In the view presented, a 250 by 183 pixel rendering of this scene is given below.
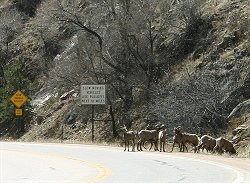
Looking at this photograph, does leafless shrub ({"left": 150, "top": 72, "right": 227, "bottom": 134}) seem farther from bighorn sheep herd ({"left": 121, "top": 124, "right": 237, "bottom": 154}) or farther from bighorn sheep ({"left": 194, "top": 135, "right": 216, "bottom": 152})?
bighorn sheep ({"left": 194, "top": 135, "right": 216, "bottom": 152})

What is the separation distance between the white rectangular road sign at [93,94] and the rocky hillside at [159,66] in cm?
151

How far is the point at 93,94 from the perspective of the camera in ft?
139

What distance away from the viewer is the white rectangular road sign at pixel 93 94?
42.3 metres

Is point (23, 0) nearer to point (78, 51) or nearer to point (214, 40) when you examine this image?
point (78, 51)

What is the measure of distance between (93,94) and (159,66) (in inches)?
246

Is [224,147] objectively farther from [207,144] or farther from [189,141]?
[189,141]

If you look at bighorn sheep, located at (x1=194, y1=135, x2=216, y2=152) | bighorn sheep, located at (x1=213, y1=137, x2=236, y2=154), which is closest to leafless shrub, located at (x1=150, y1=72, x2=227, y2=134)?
bighorn sheep, located at (x1=194, y1=135, x2=216, y2=152)

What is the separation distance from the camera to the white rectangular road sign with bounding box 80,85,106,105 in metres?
42.3

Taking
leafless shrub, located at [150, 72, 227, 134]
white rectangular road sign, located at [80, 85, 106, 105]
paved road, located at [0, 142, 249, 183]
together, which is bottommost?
paved road, located at [0, 142, 249, 183]

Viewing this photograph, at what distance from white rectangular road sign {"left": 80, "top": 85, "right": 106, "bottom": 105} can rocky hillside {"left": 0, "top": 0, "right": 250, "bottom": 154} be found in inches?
59.6

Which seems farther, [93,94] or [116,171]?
[93,94]

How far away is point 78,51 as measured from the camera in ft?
146

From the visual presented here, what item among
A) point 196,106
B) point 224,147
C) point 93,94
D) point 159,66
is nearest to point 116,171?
point 224,147

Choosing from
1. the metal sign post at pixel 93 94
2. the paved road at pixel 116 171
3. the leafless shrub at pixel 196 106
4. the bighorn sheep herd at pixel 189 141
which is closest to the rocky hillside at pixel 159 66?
→ the leafless shrub at pixel 196 106
